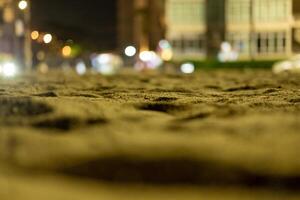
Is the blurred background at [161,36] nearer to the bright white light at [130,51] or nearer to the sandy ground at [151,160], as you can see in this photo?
the bright white light at [130,51]

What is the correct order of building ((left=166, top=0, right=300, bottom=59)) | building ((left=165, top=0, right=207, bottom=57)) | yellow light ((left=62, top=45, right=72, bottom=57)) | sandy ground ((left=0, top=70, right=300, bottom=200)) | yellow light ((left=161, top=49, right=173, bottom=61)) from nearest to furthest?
sandy ground ((left=0, top=70, right=300, bottom=200)), yellow light ((left=161, top=49, right=173, bottom=61)), building ((left=166, top=0, right=300, bottom=59)), building ((left=165, top=0, right=207, bottom=57)), yellow light ((left=62, top=45, right=72, bottom=57))

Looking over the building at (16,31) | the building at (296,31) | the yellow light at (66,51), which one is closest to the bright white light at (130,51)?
the yellow light at (66,51)

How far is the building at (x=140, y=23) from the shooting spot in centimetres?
8494

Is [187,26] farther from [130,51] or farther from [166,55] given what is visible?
[130,51]

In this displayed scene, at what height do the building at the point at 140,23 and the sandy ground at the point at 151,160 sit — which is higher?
the building at the point at 140,23

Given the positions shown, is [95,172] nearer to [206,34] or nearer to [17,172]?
[17,172]

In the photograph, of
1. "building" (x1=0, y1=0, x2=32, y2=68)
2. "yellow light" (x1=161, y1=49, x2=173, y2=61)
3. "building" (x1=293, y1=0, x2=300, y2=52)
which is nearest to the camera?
"building" (x1=0, y1=0, x2=32, y2=68)

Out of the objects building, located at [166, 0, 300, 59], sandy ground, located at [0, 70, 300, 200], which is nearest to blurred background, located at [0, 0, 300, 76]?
building, located at [166, 0, 300, 59]

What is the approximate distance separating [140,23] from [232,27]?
2646cm

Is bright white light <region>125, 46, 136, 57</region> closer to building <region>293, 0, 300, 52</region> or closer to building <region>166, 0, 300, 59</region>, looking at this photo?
building <region>166, 0, 300, 59</region>

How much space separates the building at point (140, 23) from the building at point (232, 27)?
10.9m

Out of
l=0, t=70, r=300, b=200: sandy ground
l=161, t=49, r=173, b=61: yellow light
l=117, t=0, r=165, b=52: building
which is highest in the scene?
l=117, t=0, r=165, b=52: building

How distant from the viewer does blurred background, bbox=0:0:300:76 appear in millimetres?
50500

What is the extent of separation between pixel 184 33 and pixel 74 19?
1092 inches
